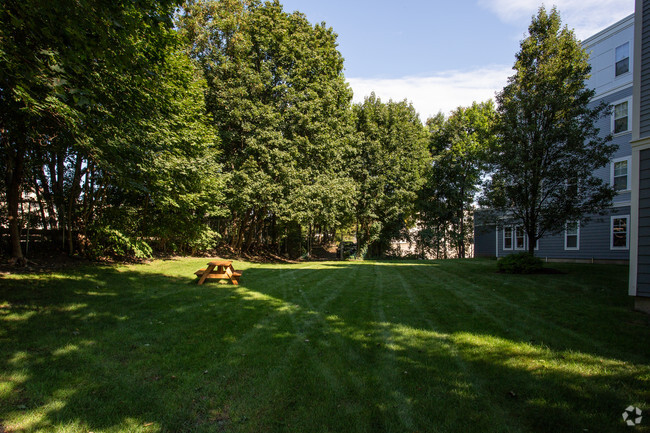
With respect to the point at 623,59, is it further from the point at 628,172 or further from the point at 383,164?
the point at 383,164

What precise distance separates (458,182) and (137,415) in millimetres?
27067

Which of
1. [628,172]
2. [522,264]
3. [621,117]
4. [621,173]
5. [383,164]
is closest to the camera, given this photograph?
[522,264]

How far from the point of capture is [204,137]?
12.6m

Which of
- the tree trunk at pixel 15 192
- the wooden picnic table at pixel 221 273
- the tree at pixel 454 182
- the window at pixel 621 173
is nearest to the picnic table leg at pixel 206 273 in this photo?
the wooden picnic table at pixel 221 273

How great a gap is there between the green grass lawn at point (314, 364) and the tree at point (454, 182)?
789 inches

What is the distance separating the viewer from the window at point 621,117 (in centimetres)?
1385

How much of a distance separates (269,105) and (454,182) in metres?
18.1

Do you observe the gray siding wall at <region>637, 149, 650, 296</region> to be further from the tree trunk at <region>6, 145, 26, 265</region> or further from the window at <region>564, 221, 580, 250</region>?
the tree trunk at <region>6, 145, 26, 265</region>

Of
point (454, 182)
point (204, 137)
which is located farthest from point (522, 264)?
point (454, 182)

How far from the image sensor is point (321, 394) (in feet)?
9.05

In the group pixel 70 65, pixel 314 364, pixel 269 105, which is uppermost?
pixel 269 105

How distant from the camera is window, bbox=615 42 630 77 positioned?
13.9 meters

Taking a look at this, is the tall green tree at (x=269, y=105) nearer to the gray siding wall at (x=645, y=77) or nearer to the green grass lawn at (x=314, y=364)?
the green grass lawn at (x=314, y=364)

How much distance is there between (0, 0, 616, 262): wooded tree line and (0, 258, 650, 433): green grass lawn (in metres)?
3.26
